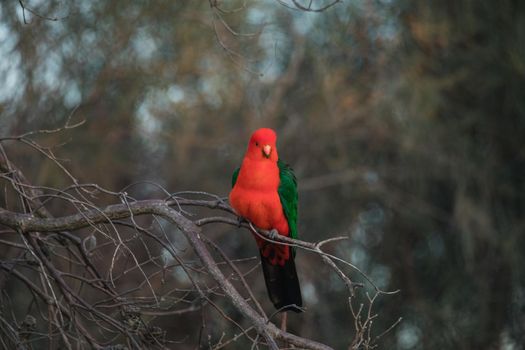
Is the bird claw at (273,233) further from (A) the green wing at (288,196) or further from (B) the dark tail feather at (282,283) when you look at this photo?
(B) the dark tail feather at (282,283)

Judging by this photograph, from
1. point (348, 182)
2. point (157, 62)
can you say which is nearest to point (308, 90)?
point (348, 182)

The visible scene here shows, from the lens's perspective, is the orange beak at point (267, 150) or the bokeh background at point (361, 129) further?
the bokeh background at point (361, 129)

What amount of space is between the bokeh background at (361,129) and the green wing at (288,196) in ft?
12.0

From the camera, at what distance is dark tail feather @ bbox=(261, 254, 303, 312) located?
174 inches

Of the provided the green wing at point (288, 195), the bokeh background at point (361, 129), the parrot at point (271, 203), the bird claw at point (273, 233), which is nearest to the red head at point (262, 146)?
the parrot at point (271, 203)

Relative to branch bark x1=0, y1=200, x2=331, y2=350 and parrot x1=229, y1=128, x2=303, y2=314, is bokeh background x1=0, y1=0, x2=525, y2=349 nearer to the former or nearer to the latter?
parrot x1=229, y1=128, x2=303, y2=314

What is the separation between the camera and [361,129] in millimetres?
8891

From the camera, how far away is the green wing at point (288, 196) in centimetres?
444

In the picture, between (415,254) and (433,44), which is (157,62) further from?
(415,254)

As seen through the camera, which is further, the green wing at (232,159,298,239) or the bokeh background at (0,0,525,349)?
the bokeh background at (0,0,525,349)

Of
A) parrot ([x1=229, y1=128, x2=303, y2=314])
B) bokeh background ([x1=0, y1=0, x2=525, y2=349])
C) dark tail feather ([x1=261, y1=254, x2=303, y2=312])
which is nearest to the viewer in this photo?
parrot ([x1=229, y1=128, x2=303, y2=314])

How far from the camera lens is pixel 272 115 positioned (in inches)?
343

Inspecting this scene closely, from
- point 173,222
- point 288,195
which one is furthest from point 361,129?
point 173,222

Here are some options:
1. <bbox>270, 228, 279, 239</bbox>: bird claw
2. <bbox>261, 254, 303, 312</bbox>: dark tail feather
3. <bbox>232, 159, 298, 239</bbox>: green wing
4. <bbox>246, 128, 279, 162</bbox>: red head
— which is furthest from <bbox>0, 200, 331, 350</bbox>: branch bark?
<bbox>261, 254, 303, 312</bbox>: dark tail feather
